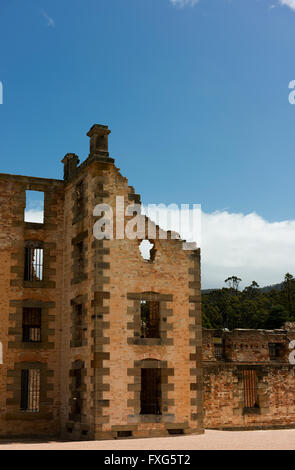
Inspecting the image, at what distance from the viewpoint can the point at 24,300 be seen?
23.4 metres

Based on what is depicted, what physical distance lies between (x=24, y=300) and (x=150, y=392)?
600 centimetres

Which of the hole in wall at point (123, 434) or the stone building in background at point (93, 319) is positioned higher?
the stone building in background at point (93, 319)

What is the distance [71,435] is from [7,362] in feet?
11.9

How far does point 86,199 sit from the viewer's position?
74.2 feet

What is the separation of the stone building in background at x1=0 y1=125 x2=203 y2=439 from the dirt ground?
1182 mm

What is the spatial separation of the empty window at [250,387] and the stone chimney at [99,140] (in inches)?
492

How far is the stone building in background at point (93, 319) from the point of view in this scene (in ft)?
68.2

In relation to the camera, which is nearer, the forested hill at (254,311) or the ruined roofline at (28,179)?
the ruined roofline at (28,179)

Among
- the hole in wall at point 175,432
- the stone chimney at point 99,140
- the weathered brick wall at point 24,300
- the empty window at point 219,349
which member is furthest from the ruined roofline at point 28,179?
the empty window at point 219,349

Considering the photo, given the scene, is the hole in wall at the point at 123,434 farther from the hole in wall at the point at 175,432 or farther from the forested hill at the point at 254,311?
the forested hill at the point at 254,311

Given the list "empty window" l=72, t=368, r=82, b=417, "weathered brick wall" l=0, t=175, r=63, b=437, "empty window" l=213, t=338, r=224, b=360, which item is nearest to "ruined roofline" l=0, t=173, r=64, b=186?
"weathered brick wall" l=0, t=175, r=63, b=437

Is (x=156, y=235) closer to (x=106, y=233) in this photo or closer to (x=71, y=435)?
(x=106, y=233)

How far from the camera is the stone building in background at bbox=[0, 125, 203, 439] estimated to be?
20781 millimetres
